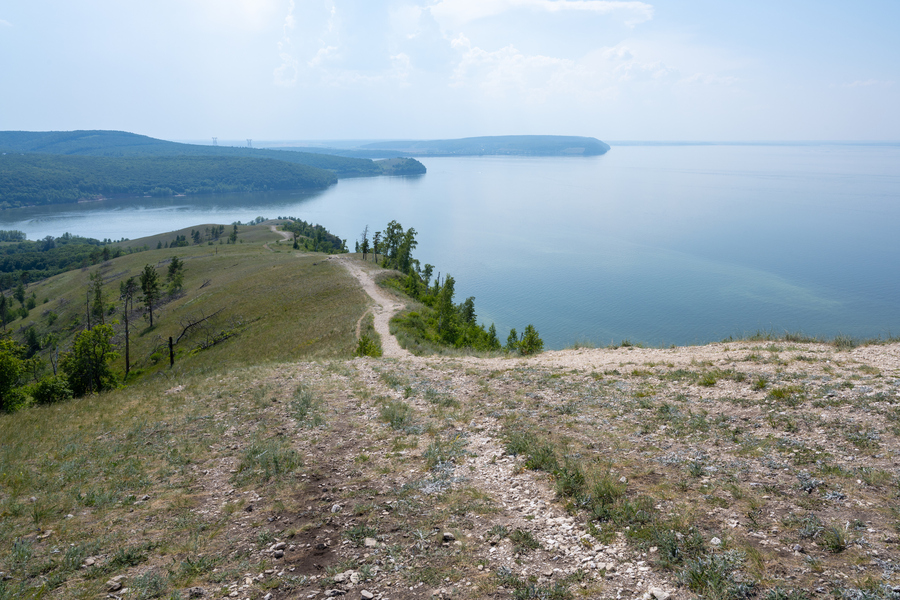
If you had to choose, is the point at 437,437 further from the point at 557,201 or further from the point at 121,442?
the point at 557,201

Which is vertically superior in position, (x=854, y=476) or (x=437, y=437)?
(x=854, y=476)

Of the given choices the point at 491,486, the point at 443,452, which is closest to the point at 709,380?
the point at 491,486

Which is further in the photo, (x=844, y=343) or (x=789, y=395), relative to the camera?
(x=844, y=343)

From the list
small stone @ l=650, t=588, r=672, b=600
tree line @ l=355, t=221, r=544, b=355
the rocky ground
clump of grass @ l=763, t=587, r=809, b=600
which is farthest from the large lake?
small stone @ l=650, t=588, r=672, b=600

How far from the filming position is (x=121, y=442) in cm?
1466

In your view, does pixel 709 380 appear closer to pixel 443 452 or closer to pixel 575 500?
pixel 575 500

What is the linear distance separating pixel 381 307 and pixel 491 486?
1594 inches

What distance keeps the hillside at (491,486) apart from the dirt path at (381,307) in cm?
1437

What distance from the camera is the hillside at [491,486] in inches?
272

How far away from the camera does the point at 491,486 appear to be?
9898 millimetres

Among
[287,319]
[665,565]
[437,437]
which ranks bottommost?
[287,319]

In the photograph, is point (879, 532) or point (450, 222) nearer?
point (879, 532)

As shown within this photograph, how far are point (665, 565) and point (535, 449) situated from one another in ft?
14.5

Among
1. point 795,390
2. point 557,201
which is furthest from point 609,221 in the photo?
point 795,390
